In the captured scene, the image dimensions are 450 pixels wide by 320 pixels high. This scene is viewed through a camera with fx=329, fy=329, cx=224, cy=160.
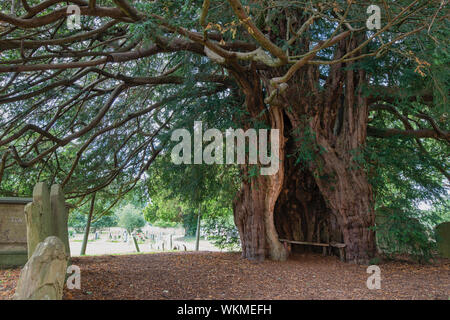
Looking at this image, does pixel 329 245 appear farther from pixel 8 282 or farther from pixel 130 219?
pixel 130 219

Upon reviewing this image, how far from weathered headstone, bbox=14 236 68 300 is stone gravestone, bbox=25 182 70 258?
95 cm

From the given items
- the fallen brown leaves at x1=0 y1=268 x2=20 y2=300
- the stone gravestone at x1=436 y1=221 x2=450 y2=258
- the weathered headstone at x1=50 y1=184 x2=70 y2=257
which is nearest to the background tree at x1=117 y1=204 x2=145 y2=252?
the fallen brown leaves at x1=0 y1=268 x2=20 y2=300

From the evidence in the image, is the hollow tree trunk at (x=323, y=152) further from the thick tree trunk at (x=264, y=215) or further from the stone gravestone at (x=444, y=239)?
the stone gravestone at (x=444, y=239)

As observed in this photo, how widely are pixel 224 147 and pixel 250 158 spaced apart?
33.5 inches

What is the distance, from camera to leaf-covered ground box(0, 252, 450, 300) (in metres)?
4.35

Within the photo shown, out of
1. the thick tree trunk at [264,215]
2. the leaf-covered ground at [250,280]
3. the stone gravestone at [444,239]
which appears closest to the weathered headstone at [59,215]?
the leaf-covered ground at [250,280]

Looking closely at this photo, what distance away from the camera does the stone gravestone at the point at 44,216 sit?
3.89 metres

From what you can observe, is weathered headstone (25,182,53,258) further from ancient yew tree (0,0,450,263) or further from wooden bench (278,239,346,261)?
wooden bench (278,239,346,261)

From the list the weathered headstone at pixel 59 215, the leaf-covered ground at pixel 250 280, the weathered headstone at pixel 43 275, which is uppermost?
the weathered headstone at pixel 59 215

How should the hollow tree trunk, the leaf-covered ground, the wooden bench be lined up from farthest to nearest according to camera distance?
the wooden bench, the hollow tree trunk, the leaf-covered ground

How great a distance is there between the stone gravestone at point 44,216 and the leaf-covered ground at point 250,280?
2.34ft

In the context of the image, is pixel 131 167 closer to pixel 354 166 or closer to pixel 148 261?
pixel 148 261
